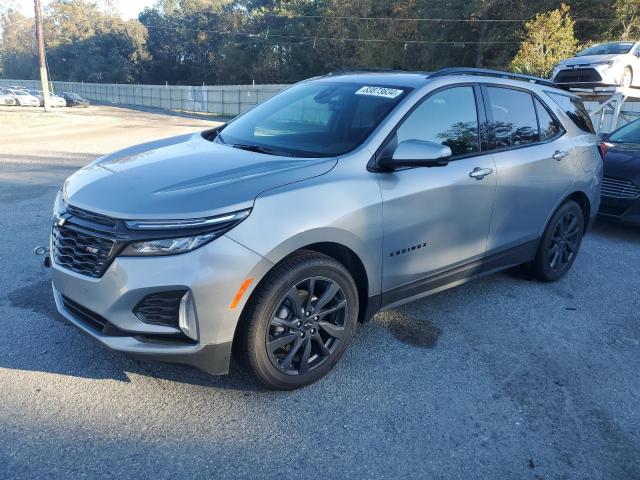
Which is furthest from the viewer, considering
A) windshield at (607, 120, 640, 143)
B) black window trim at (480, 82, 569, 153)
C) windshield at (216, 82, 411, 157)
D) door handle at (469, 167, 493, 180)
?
windshield at (607, 120, 640, 143)

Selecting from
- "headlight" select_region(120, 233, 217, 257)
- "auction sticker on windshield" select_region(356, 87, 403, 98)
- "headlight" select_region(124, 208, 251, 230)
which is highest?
"auction sticker on windshield" select_region(356, 87, 403, 98)

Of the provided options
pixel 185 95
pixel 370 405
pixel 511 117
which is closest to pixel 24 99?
pixel 185 95

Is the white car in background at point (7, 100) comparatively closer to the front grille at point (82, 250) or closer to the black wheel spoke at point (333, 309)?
the front grille at point (82, 250)

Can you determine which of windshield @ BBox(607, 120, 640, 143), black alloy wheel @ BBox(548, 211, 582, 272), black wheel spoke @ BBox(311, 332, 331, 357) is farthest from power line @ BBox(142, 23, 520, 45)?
black wheel spoke @ BBox(311, 332, 331, 357)

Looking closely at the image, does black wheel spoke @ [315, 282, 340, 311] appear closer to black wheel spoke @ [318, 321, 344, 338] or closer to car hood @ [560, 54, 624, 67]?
black wheel spoke @ [318, 321, 344, 338]

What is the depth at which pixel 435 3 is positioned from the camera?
38625mm

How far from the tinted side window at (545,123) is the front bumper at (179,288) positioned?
3044mm

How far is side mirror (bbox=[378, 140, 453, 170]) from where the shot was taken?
3236mm

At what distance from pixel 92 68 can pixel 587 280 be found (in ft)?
276

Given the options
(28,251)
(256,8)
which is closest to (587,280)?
(28,251)

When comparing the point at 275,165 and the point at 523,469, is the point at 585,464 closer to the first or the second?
the point at 523,469

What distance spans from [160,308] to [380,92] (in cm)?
A: 213

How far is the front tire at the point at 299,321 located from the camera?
2.84 metres

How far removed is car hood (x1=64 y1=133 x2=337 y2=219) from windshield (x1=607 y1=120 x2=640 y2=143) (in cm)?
635
